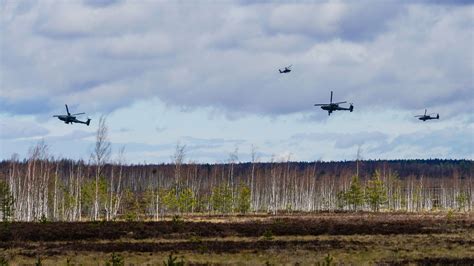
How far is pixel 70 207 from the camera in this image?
82062 mm

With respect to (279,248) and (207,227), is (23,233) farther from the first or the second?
(279,248)

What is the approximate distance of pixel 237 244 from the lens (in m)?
38.7

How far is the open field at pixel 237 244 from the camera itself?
3173 centimetres

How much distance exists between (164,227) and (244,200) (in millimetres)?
46531

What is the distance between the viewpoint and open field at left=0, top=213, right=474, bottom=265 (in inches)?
1249

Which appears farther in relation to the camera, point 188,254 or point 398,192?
point 398,192

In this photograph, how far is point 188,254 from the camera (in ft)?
111

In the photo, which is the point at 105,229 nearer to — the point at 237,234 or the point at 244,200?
the point at 237,234

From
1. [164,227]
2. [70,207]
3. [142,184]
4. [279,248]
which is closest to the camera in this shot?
[279,248]

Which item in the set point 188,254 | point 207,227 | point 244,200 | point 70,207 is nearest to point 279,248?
point 188,254

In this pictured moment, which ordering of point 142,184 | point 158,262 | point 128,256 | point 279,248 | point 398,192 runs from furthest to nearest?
point 142,184 < point 398,192 < point 279,248 < point 128,256 < point 158,262

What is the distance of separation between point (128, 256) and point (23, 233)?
1490 centimetres

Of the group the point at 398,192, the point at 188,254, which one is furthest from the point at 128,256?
the point at 398,192

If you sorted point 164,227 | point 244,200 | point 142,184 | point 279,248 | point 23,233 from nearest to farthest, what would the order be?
1. point 279,248
2. point 23,233
3. point 164,227
4. point 244,200
5. point 142,184
